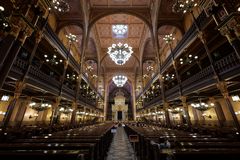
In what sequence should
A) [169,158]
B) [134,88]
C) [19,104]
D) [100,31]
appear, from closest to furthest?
1. [169,158]
2. [19,104]
3. [100,31]
4. [134,88]

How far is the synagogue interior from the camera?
4.12m

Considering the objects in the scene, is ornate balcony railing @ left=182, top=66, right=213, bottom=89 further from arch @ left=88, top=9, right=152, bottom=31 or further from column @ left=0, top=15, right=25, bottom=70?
arch @ left=88, top=9, right=152, bottom=31

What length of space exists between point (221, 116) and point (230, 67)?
416 inches

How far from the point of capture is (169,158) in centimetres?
245

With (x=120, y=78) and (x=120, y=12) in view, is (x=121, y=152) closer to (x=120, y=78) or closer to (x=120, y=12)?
(x=120, y=78)

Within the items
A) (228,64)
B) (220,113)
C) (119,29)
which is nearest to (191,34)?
(228,64)

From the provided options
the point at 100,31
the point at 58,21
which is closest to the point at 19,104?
the point at 58,21

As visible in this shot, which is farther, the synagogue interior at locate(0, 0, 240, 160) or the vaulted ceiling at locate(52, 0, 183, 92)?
the vaulted ceiling at locate(52, 0, 183, 92)

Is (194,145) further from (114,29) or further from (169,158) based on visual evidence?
(114,29)

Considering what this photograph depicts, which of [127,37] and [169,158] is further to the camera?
[127,37]

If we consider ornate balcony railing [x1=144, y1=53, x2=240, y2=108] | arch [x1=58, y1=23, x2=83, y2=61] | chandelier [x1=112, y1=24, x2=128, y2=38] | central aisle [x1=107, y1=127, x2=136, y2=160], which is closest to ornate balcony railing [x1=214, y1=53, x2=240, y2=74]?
ornate balcony railing [x1=144, y1=53, x2=240, y2=108]

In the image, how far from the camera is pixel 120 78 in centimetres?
2505

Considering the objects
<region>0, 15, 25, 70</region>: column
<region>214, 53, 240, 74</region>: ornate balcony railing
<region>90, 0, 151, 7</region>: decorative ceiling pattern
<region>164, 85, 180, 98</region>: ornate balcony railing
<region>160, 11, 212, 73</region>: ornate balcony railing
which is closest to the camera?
<region>0, 15, 25, 70</region>: column

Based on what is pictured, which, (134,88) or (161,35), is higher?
(161,35)
